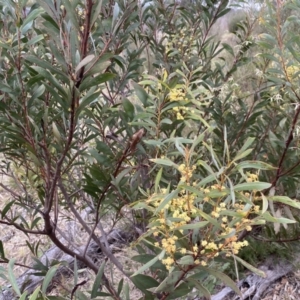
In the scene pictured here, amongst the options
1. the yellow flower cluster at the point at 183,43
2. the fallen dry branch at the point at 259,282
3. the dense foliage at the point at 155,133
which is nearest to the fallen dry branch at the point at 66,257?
the fallen dry branch at the point at 259,282

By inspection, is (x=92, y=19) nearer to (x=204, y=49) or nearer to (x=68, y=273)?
(x=204, y=49)

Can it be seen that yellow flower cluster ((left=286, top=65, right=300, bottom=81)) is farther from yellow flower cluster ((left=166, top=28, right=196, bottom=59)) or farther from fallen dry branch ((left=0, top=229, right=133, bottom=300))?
fallen dry branch ((left=0, top=229, right=133, bottom=300))

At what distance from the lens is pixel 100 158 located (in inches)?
36.6

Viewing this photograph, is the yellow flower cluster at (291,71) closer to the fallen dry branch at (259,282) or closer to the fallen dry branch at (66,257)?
the fallen dry branch at (259,282)

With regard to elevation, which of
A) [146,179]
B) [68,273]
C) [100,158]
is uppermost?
[100,158]

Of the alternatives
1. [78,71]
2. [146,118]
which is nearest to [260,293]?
[146,118]

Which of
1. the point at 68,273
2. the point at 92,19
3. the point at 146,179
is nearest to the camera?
the point at 92,19

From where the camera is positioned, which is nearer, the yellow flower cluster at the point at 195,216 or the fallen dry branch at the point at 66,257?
the yellow flower cluster at the point at 195,216

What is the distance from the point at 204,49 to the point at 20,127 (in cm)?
87

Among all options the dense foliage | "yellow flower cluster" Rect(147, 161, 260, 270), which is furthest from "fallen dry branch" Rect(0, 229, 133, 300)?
"yellow flower cluster" Rect(147, 161, 260, 270)

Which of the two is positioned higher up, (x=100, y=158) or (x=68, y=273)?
(x=100, y=158)

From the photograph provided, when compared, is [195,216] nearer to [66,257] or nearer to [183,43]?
[183,43]

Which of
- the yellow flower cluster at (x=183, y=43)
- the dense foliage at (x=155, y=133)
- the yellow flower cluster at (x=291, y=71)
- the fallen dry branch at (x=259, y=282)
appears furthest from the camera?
the fallen dry branch at (x=259, y=282)

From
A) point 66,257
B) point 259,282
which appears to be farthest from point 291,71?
point 66,257
